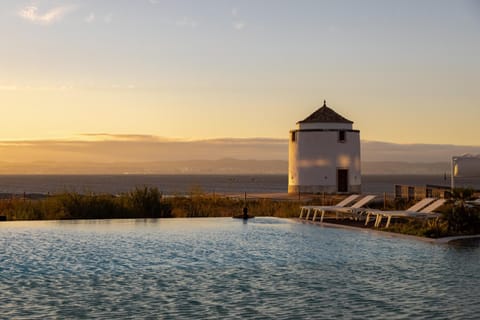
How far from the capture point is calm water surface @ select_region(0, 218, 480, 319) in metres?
9.73

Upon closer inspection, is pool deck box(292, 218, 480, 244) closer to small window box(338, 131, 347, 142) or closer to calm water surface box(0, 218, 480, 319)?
calm water surface box(0, 218, 480, 319)

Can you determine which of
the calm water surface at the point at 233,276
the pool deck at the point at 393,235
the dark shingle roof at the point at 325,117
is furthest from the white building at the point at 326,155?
the calm water surface at the point at 233,276

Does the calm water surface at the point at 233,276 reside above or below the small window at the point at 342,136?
below

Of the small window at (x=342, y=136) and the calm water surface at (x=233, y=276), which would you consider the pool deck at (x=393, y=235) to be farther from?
the small window at (x=342, y=136)

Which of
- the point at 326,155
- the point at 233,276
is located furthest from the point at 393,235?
the point at 326,155

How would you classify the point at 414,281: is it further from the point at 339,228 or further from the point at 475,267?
the point at 339,228

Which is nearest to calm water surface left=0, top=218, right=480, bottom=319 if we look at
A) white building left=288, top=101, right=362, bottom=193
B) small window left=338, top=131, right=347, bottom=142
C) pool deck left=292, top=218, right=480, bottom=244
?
pool deck left=292, top=218, right=480, bottom=244

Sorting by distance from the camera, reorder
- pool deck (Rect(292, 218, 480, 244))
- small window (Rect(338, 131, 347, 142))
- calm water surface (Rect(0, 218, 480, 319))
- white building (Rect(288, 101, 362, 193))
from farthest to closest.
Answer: small window (Rect(338, 131, 347, 142))
white building (Rect(288, 101, 362, 193))
pool deck (Rect(292, 218, 480, 244))
calm water surface (Rect(0, 218, 480, 319))

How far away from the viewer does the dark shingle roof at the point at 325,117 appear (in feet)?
148

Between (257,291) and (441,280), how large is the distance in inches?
126

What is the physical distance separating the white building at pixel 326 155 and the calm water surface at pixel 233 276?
24.3 m

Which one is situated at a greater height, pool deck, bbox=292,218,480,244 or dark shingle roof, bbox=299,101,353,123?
dark shingle roof, bbox=299,101,353,123

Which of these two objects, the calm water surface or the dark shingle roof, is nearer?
the calm water surface

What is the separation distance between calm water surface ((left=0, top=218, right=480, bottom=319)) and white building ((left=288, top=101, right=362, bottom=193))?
79.8ft
